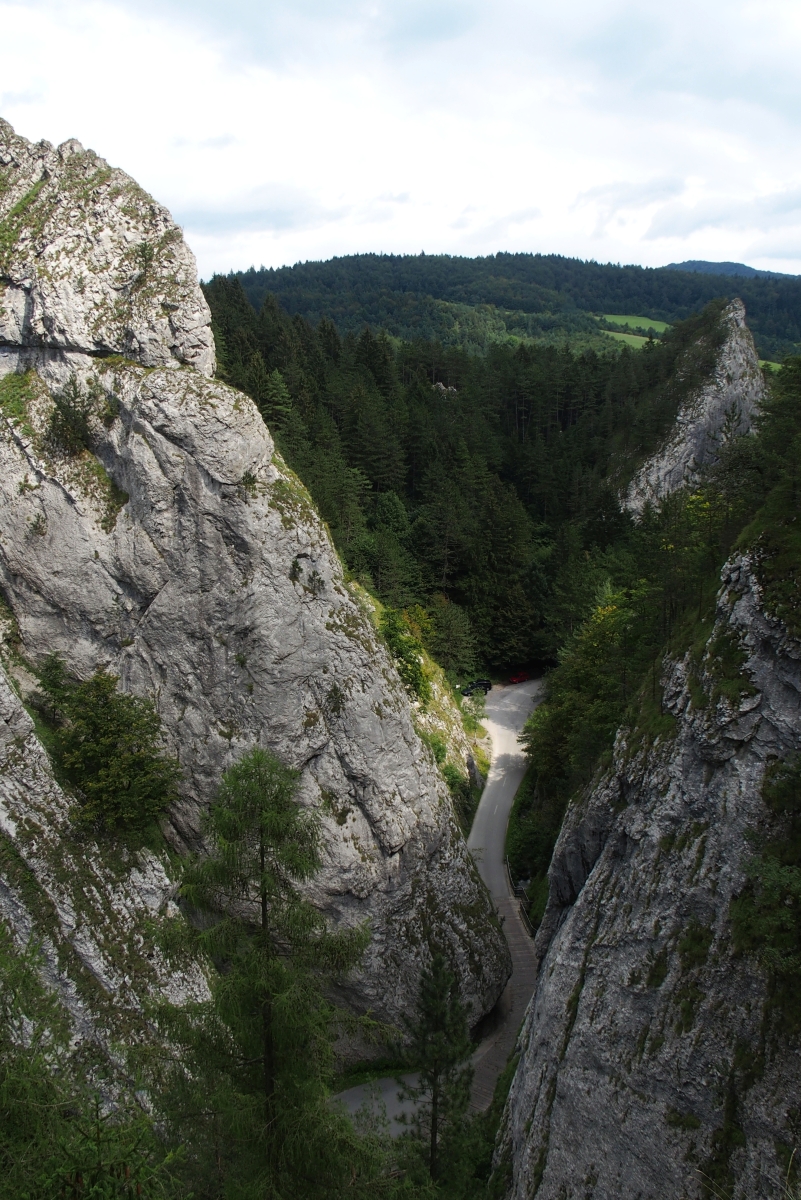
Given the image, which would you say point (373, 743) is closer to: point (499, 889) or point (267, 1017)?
point (499, 889)

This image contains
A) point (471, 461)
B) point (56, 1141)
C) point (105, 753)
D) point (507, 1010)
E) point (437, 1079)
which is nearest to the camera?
point (56, 1141)

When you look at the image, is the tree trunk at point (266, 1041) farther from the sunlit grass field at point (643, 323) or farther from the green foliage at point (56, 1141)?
the sunlit grass field at point (643, 323)

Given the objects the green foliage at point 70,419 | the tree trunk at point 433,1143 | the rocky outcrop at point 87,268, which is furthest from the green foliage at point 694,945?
the green foliage at point 70,419

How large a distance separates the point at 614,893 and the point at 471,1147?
6.98 meters

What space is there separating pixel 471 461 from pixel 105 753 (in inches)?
1643

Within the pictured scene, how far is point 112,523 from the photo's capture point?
26.2 meters

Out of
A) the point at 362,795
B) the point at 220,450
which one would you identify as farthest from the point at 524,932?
the point at 220,450

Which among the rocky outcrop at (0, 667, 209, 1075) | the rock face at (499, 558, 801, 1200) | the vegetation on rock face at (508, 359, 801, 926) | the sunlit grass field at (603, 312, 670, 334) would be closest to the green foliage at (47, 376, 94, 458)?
the rocky outcrop at (0, 667, 209, 1075)

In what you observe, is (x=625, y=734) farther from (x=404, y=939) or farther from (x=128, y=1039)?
(x=128, y=1039)

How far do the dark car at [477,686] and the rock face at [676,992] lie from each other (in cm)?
2840

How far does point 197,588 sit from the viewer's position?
25766 millimetres

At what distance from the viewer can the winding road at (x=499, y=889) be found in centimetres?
2356

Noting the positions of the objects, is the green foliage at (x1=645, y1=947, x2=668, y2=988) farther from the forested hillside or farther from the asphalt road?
the forested hillside

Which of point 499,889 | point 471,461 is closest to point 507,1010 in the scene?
point 499,889
